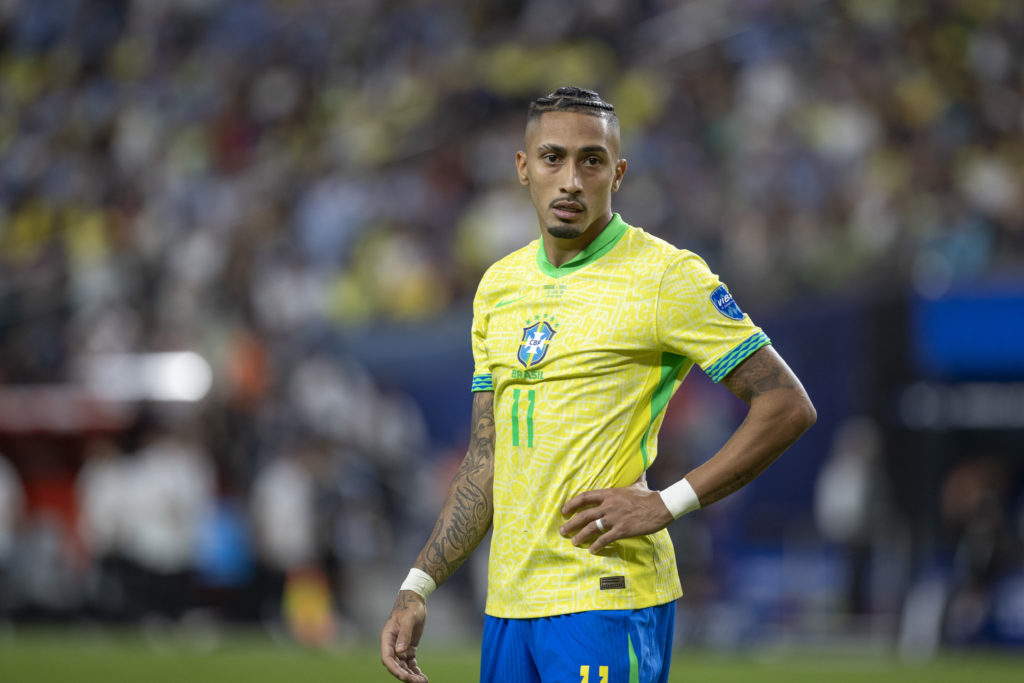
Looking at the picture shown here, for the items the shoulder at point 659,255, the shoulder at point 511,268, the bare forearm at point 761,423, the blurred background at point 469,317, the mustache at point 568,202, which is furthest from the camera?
the blurred background at point 469,317

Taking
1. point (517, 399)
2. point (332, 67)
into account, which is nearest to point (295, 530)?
point (332, 67)

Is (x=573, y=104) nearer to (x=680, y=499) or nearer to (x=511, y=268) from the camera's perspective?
(x=511, y=268)

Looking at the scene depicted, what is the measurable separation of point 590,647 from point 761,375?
0.79m

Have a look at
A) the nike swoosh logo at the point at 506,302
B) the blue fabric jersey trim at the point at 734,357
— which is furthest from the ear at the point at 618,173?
the blue fabric jersey trim at the point at 734,357

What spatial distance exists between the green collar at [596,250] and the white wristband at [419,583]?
90 cm

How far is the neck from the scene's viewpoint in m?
3.71

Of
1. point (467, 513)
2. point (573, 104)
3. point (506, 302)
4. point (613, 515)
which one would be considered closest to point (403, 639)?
point (467, 513)

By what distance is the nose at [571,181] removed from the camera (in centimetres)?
360

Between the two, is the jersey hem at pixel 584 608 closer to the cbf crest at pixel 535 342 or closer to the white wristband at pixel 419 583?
the white wristband at pixel 419 583

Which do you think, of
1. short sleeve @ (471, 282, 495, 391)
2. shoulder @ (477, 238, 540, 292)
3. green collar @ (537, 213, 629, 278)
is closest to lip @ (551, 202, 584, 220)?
green collar @ (537, 213, 629, 278)

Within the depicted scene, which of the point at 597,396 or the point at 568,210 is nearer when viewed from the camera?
the point at 597,396

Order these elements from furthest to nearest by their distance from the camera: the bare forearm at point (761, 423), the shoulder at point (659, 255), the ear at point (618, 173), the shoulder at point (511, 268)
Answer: the shoulder at point (511, 268)
the ear at point (618, 173)
the shoulder at point (659, 255)
the bare forearm at point (761, 423)

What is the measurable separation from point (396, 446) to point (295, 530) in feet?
4.37

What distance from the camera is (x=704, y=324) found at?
3434 mm
